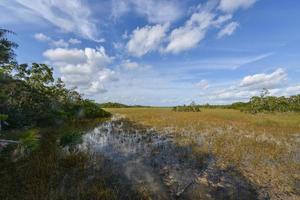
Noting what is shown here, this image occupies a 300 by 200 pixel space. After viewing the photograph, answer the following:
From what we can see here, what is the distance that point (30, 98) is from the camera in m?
12.1

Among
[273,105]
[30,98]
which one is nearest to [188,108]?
[273,105]

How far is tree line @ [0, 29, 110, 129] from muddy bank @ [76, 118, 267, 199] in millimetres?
3659

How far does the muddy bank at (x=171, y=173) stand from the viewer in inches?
190

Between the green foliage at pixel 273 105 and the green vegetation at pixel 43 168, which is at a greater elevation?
the green foliage at pixel 273 105

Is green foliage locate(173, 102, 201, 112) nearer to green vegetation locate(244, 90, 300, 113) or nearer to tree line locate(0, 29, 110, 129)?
green vegetation locate(244, 90, 300, 113)

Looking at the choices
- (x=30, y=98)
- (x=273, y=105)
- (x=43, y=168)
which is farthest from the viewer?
(x=273, y=105)

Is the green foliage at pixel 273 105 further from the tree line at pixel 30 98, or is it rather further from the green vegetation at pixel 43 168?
the green vegetation at pixel 43 168

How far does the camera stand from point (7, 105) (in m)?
9.91

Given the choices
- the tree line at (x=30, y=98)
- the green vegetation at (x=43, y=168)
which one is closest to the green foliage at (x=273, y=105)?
the tree line at (x=30, y=98)

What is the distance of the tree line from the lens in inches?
332

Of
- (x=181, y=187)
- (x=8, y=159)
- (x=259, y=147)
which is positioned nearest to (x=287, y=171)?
(x=259, y=147)

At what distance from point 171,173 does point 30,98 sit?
31.4ft

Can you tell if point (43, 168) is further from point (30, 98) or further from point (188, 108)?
point (188, 108)

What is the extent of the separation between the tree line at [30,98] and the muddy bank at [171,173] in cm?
366
